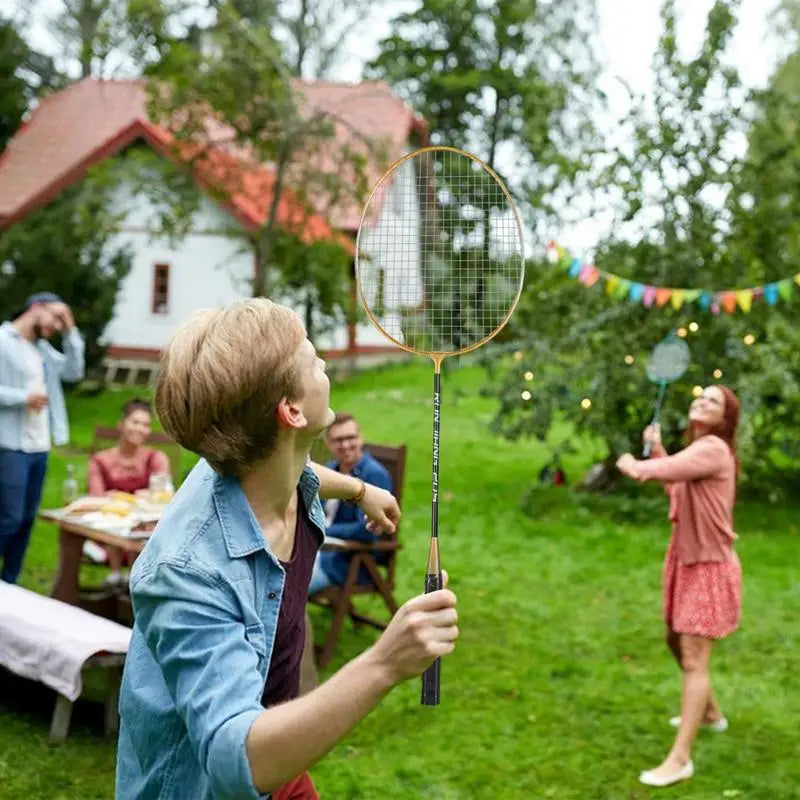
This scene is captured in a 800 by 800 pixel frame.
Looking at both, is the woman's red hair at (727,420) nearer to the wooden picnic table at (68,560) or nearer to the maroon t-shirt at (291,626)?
the maroon t-shirt at (291,626)

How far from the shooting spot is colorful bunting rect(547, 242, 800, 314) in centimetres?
1014

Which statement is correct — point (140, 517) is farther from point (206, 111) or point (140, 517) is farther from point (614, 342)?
point (206, 111)

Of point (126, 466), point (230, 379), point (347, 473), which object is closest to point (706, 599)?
point (347, 473)

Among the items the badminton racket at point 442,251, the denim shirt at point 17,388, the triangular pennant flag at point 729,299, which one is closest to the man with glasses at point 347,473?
the denim shirt at point 17,388

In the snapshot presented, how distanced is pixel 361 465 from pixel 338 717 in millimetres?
4956

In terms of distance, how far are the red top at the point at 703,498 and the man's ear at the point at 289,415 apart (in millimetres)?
3240

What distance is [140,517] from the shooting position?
21.1ft

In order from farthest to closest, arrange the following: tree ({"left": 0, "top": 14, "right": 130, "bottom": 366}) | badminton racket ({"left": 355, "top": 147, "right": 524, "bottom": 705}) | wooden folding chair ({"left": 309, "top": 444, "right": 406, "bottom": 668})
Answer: tree ({"left": 0, "top": 14, "right": 130, "bottom": 366}), wooden folding chair ({"left": 309, "top": 444, "right": 406, "bottom": 668}), badminton racket ({"left": 355, "top": 147, "right": 524, "bottom": 705})

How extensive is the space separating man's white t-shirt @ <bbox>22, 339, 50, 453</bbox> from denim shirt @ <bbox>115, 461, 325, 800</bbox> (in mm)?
5475

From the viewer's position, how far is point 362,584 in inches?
275

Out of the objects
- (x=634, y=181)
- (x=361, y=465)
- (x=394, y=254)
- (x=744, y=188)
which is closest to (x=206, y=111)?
(x=634, y=181)

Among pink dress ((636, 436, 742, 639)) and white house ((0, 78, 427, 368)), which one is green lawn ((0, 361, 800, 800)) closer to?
pink dress ((636, 436, 742, 639))

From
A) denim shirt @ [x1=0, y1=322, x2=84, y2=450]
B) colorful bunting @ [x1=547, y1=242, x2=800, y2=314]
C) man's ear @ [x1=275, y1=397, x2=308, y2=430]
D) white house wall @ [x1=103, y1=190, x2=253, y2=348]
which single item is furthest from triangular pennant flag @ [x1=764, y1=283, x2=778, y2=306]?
white house wall @ [x1=103, y1=190, x2=253, y2=348]

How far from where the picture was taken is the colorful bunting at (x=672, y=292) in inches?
399
